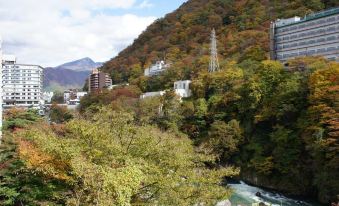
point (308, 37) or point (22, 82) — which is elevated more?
point (308, 37)

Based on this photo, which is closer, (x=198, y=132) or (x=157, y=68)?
(x=198, y=132)

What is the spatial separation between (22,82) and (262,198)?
57.1 metres

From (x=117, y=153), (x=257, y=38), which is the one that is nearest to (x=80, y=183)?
(x=117, y=153)

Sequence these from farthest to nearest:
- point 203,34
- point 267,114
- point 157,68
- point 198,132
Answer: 1. point 203,34
2. point 157,68
3. point 198,132
4. point 267,114

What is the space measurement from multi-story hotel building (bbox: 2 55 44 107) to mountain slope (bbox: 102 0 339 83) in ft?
45.6

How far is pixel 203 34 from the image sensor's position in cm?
6625

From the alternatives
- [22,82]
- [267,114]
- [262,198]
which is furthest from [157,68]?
[262,198]

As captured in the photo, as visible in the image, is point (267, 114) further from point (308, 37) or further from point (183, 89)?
point (183, 89)

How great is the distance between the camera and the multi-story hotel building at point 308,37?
37000 mm

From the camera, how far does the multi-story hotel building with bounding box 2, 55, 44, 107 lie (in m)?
70.5

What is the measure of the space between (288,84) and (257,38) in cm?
2420

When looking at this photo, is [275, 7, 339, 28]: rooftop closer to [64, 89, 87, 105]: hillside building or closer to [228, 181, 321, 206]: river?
[228, 181, 321, 206]: river

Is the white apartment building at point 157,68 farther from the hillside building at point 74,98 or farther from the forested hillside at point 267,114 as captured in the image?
the hillside building at point 74,98

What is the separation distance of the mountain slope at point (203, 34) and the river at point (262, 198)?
2149 cm
